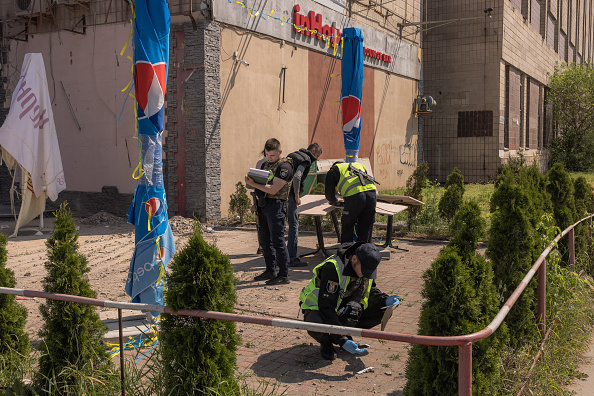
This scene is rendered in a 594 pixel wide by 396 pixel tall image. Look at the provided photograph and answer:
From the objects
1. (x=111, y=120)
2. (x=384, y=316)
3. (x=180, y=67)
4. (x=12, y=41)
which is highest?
(x=12, y=41)

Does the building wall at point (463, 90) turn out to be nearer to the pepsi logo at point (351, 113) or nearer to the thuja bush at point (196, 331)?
the pepsi logo at point (351, 113)

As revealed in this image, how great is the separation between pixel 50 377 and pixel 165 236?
1.91 metres

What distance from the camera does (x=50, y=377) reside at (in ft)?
12.7

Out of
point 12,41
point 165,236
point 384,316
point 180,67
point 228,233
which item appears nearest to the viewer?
point 384,316

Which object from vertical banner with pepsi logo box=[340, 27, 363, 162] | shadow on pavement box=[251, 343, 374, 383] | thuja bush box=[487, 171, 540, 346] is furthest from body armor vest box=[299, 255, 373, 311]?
vertical banner with pepsi logo box=[340, 27, 363, 162]

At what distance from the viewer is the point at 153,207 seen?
5477mm

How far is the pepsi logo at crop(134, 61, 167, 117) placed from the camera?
211 inches

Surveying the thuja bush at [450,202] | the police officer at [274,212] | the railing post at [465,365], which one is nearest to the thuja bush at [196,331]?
the railing post at [465,365]

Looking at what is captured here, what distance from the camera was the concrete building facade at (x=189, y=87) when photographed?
13305 mm

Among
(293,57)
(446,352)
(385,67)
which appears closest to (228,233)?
(293,57)

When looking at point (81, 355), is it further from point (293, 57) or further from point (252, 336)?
point (293, 57)

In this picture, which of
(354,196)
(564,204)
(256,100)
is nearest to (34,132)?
(256,100)

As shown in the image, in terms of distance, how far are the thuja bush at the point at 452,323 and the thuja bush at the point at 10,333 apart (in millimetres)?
2817

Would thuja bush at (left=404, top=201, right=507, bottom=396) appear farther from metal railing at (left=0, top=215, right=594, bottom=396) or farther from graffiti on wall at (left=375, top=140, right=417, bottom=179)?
graffiti on wall at (left=375, top=140, right=417, bottom=179)
